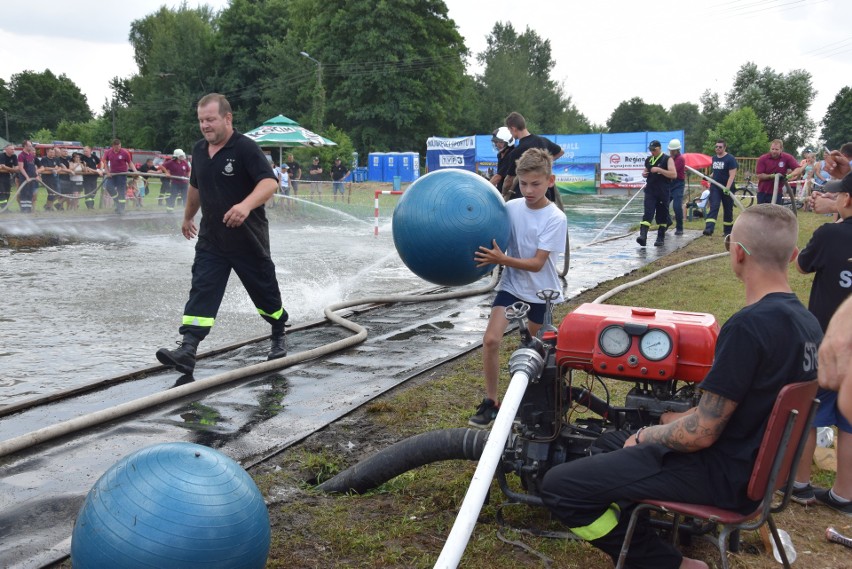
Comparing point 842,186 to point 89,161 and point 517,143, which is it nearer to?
point 517,143

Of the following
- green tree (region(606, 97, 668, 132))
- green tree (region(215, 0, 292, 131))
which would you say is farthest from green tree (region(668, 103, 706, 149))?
green tree (region(215, 0, 292, 131))

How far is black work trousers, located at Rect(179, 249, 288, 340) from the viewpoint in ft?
21.2

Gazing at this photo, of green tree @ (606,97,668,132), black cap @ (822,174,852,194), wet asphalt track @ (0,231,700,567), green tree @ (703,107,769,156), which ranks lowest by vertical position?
wet asphalt track @ (0,231,700,567)

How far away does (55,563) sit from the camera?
340 cm

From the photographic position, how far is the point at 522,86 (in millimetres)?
87875

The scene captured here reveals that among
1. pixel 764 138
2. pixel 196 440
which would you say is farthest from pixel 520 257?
Result: pixel 764 138

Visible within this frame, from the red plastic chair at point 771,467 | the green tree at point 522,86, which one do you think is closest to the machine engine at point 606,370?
the red plastic chair at point 771,467

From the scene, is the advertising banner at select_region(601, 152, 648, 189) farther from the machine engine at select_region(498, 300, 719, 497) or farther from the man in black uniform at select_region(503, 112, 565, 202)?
the machine engine at select_region(498, 300, 719, 497)

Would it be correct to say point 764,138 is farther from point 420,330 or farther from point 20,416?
point 20,416

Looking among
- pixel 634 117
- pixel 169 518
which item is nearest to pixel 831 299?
pixel 169 518

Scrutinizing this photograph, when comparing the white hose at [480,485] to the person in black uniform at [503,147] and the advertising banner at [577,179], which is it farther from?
the advertising banner at [577,179]

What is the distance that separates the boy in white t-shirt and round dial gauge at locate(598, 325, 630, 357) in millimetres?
1366

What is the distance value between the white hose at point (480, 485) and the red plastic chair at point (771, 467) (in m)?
0.59

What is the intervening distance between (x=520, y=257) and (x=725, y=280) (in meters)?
7.34
